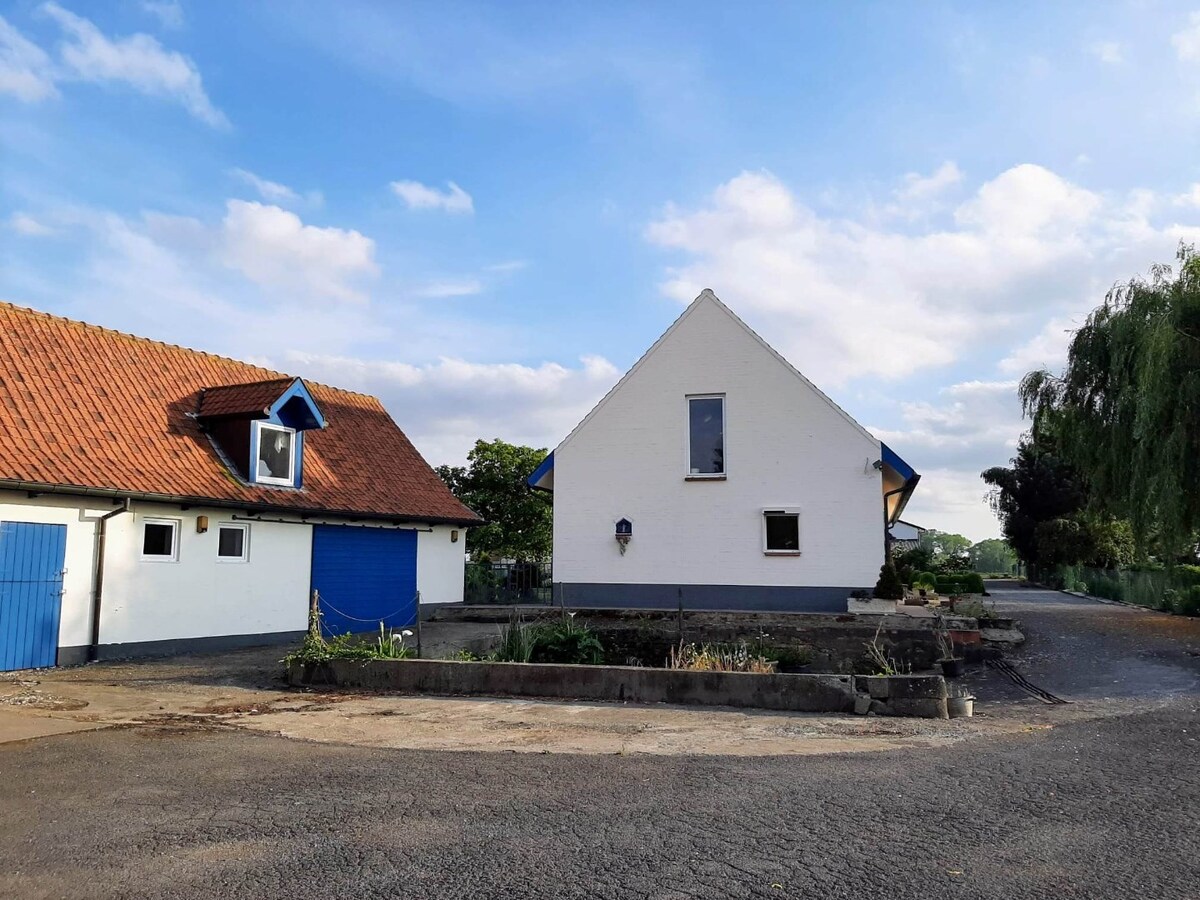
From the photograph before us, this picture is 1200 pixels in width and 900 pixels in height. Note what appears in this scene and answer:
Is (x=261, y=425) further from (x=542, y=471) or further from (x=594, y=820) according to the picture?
(x=594, y=820)

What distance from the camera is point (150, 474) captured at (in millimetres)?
14867

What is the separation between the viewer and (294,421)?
59.4ft

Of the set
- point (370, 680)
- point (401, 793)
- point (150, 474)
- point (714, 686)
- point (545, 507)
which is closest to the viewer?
point (401, 793)

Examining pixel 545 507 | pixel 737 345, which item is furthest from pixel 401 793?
pixel 545 507

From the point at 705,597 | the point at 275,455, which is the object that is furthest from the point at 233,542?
the point at 705,597

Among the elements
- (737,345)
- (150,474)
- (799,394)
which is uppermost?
(737,345)

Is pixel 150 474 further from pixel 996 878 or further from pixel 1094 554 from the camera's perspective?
pixel 1094 554

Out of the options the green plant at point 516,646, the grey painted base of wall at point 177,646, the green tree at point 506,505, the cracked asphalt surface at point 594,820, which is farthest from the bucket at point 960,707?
the green tree at point 506,505

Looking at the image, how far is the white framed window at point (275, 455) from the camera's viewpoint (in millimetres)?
17266

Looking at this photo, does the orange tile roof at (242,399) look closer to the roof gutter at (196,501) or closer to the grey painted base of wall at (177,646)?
the roof gutter at (196,501)

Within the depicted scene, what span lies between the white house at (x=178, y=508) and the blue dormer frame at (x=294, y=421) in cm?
3

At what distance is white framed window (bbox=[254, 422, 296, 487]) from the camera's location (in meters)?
17.3

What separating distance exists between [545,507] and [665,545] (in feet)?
37.2

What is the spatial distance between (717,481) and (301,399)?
928 centimetres
